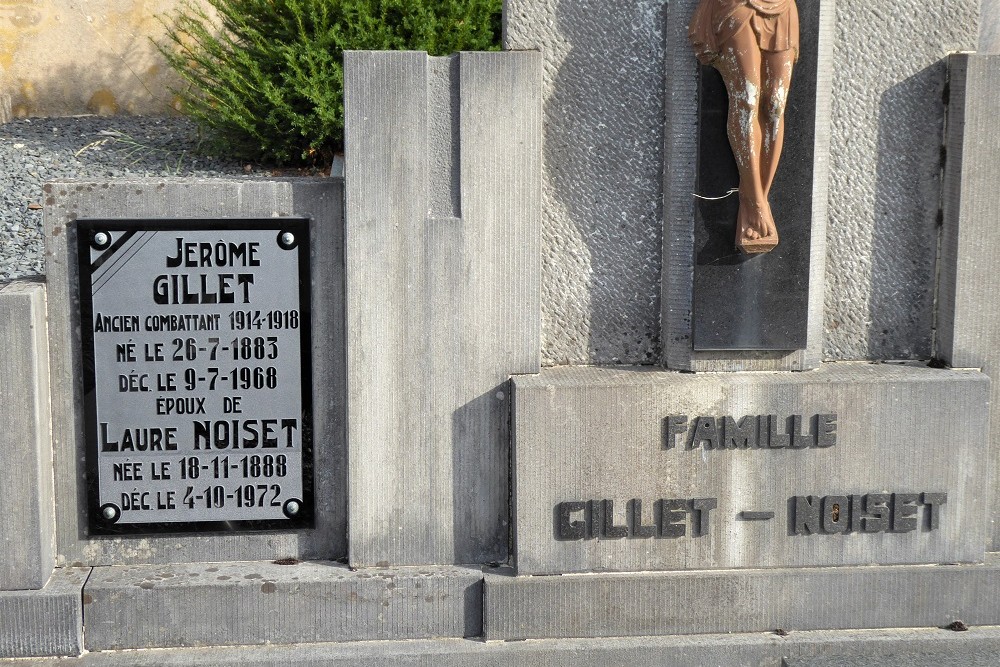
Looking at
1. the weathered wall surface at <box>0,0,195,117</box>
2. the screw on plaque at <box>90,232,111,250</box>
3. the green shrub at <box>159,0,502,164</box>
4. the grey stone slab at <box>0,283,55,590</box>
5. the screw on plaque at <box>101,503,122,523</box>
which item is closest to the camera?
the grey stone slab at <box>0,283,55,590</box>

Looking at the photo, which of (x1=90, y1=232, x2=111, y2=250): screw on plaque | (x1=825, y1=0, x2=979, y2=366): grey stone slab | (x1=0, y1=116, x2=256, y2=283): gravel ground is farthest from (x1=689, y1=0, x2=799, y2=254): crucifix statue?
(x1=0, y1=116, x2=256, y2=283): gravel ground

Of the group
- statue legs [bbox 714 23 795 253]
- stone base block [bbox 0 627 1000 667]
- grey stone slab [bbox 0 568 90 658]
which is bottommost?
stone base block [bbox 0 627 1000 667]

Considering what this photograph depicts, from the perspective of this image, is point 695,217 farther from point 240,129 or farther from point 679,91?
point 240,129

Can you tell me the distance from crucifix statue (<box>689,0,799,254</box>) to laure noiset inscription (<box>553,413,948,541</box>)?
2.42 ft

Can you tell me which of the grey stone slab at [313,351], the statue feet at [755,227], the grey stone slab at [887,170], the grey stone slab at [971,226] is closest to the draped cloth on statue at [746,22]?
the grey stone slab at [887,170]

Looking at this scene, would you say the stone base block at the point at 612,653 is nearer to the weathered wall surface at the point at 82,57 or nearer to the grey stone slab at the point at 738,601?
the grey stone slab at the point at 738,601

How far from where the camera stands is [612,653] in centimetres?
445

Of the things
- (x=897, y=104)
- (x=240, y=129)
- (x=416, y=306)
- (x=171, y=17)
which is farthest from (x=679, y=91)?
(x=171, y=17)

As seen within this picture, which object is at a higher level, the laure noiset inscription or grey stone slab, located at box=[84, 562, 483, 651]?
the laure noiset inscription

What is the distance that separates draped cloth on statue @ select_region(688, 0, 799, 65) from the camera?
4258 millimetres

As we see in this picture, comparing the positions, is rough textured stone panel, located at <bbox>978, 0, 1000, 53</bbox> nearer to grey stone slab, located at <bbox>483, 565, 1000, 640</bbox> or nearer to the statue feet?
the statue feet

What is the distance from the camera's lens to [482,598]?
4531mm

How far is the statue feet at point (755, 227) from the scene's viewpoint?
4410mm

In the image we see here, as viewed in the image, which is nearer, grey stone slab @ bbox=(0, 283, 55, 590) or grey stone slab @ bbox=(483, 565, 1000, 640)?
grey stone slab @ bbox=(0, 283, 55, 590)
